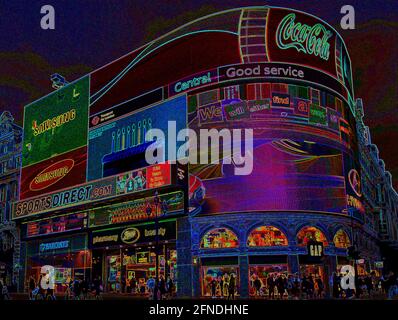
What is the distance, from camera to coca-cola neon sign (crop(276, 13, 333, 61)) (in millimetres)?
45844

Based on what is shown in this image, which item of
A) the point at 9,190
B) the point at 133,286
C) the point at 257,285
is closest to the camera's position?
the point at 257,285

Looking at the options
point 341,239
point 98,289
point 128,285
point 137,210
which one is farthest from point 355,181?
point 98,289

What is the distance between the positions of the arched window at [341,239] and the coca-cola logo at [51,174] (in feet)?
94.9

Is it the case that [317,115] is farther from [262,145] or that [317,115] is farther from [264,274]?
[264,274]

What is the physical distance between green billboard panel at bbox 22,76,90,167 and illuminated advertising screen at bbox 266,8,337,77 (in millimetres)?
22777

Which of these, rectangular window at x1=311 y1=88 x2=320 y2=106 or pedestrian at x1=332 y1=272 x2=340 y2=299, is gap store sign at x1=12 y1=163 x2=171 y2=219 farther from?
pedestrian at x1=332 y1=272 x2=340 y2=299

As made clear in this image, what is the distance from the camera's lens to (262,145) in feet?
142

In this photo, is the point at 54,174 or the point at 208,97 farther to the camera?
the point at 54,174

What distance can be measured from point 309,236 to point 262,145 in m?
8.21

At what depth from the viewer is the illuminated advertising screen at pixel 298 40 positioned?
4553 cm

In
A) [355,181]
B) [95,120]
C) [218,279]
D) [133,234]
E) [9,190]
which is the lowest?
[218,279]

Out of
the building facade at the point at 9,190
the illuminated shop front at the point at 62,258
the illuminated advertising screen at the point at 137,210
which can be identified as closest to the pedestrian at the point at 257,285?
the illuminated advertising screen at the point at 137,210

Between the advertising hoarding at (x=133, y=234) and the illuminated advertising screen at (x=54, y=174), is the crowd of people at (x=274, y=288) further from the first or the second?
the illuminated advertising screen at (x=54, y=174)

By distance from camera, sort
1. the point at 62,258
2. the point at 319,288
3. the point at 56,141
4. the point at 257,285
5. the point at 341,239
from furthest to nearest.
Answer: the point at 56,141 < the point at 62,258 < the point at 341,239 < the point at 257,285 < the point at 319,288
